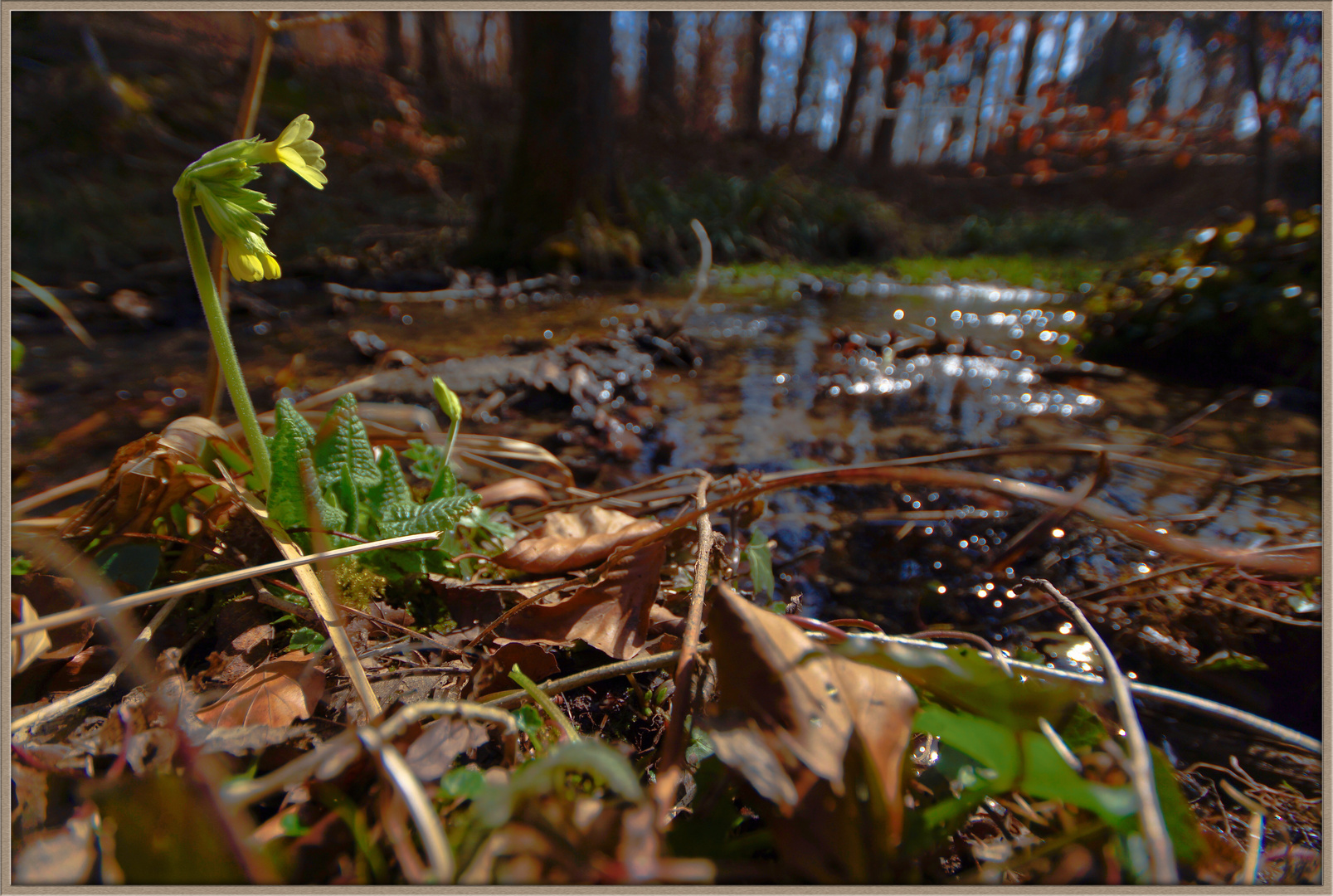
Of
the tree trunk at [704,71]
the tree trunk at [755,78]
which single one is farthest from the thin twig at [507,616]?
the tree trunk at [704,71]

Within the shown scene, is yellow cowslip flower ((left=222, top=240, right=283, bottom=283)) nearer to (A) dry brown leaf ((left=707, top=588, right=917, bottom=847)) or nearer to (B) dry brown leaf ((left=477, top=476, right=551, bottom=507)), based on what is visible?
(B) dry brown leaf ((left=477, top=476, right=551, bottom=507))

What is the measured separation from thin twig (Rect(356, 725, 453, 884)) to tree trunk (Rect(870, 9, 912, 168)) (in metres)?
12.5

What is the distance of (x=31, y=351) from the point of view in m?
3.56

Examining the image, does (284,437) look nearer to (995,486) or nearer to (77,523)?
(77,523)

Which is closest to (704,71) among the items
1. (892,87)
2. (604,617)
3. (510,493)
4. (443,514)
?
(892,87)

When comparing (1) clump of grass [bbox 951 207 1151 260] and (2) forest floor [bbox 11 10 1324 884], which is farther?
(1) clump of grass [bbox 951 207 1151 260]

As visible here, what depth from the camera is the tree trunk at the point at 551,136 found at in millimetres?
6918

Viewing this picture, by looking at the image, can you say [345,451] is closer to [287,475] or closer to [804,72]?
[287,475]

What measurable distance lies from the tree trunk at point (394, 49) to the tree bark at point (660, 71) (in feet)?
22.7

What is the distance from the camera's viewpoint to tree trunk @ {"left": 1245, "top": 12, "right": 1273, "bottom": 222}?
18.2ft

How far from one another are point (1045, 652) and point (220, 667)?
147 centimetres

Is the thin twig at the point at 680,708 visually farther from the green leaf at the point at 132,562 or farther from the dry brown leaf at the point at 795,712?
the green leaf at the point at 132,562

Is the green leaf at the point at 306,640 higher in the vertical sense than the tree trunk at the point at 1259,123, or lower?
lower

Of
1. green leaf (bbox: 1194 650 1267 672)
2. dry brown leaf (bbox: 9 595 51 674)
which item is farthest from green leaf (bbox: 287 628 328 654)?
green leaf (bbox: 1194 650 1267 672)
